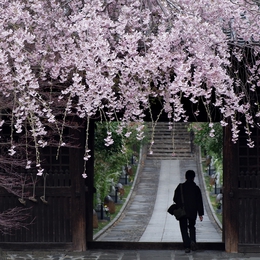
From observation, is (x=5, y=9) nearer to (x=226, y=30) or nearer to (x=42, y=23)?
(x=42, y=23)

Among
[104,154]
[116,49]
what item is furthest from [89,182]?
[116,49]

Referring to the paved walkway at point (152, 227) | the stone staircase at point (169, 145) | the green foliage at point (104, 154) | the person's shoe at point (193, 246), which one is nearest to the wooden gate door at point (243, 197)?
the paved walkway at point (152, 227)

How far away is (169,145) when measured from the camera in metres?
38.8

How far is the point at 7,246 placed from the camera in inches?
521

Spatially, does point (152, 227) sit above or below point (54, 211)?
below

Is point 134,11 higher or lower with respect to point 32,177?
higher

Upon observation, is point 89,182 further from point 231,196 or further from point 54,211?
point 231,196

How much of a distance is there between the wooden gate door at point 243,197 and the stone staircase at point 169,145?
2368 centimetres

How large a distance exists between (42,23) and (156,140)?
29972mm

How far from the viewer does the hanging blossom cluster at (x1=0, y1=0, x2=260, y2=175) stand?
920 centimetres

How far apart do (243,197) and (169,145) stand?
84.2 ft

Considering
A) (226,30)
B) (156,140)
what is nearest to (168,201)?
(156,140)

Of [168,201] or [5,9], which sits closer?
[5,9]

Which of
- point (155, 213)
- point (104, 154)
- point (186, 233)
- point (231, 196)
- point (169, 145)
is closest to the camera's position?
point (231, 196)
